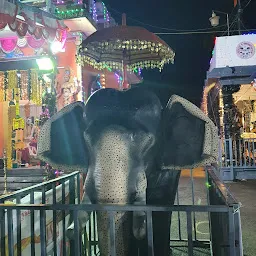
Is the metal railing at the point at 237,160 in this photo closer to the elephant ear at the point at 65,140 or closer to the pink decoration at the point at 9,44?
the pink decoration at the point at 9,44

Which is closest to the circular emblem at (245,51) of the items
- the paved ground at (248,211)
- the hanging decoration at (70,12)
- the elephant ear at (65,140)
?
the paved ground at (248,211)

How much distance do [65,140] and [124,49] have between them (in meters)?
3.28

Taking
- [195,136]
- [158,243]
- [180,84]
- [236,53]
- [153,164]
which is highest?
[180,84]

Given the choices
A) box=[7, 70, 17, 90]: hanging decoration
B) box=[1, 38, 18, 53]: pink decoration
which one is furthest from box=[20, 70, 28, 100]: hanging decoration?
box=[1, 38, 18, 53]: pink decoration

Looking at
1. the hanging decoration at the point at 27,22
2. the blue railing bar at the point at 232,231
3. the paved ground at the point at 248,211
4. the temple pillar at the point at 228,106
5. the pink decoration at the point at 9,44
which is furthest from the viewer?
the temple pillar at the point at 228,106

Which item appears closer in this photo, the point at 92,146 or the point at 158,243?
the point at 92,146

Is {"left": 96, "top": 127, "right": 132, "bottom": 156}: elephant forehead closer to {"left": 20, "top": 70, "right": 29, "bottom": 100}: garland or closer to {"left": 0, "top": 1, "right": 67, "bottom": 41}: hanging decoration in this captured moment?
{"left": 0, "top": 1, "right": 67, "bottom": 41}: hanging decoration

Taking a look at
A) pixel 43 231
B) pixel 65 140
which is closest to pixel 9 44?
pixel 65 140

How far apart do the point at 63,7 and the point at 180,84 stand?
35617 mm

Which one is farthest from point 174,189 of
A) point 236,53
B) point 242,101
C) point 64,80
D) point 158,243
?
point 242,101

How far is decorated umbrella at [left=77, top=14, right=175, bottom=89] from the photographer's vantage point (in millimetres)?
5055

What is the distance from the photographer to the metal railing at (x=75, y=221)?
7.00 feet

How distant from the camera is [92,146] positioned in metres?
2.75

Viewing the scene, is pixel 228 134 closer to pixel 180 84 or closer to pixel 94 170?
pixel 94 170
